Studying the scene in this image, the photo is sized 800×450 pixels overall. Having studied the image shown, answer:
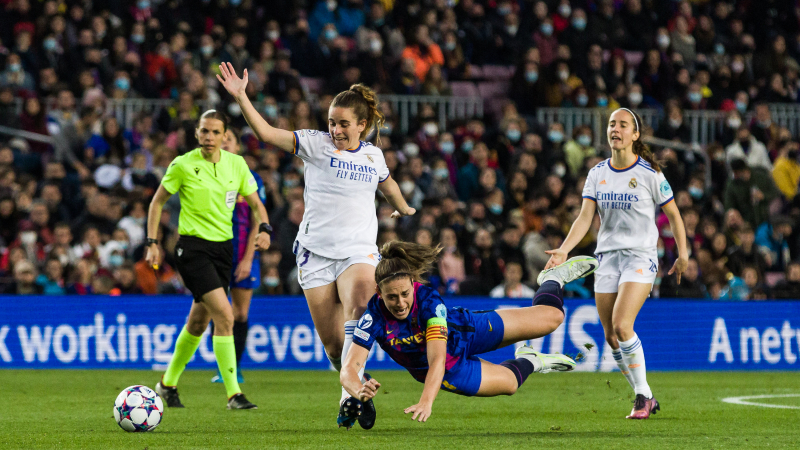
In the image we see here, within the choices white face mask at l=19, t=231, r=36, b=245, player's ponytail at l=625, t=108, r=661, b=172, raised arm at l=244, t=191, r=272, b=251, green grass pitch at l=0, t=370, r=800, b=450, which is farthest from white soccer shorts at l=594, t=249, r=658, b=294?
white face mask at l=19, t=231, r=36, b=245

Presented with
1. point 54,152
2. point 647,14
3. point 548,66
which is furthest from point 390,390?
point 647,14

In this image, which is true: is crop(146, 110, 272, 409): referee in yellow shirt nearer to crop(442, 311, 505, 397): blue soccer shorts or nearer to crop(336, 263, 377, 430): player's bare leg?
crop(336, 263, 377, 430): player's bare leg

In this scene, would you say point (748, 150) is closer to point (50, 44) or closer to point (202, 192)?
point (50, 44)

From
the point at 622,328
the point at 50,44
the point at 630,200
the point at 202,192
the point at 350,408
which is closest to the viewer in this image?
the point at 350,408

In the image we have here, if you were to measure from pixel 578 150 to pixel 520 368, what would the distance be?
10.1 m

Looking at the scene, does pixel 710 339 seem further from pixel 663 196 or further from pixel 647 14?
pixel 647 14

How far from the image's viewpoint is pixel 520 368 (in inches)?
273

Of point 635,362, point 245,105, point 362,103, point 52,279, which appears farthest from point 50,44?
point 635,362

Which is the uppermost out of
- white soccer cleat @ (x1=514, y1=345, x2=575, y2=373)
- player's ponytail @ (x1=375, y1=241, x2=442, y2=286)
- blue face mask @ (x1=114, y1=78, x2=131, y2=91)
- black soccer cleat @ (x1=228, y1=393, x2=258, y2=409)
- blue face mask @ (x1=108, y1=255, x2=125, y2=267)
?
blue face mask @ (x1=114, y1=78, x2=131, y2=91)

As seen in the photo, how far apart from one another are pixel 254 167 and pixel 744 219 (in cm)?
730

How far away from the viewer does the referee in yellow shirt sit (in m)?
8.16

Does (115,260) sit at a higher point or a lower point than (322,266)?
lower

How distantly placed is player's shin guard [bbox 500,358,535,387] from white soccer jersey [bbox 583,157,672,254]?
1517mm

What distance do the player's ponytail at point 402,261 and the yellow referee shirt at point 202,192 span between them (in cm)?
222
